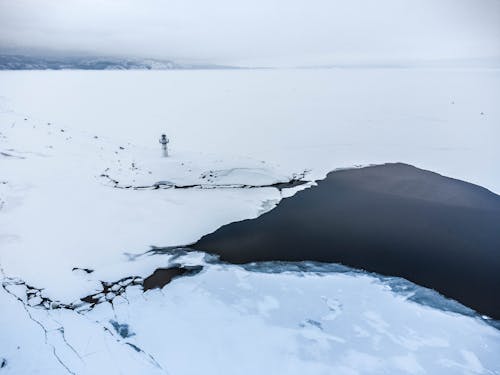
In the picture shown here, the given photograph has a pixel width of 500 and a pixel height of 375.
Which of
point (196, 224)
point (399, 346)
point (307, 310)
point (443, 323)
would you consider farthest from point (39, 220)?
point (443, 323)

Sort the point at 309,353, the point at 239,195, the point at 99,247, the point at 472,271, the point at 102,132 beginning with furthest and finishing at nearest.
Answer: the point at 102,132 → the point at 239,195 → the point at 99,247 → the point at 472,271 → the point at 309,353

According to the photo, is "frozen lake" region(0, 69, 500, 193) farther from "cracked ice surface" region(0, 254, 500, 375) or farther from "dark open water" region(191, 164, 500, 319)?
"cracked ice surface" region(0, 254, 500, 375)

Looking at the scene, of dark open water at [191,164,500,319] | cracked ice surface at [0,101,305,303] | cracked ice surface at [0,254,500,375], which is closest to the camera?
cracked ice surface at [0,254,500,375]

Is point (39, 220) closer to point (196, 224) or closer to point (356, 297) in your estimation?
point (196, 224)

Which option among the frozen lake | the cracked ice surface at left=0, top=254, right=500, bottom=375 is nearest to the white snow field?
the cracked ice surface at left=0, top=254, right=500, bottom=375

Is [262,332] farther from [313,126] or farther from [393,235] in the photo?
[313,126]

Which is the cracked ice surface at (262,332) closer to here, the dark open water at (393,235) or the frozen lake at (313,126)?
the dark open water at (393,235)
